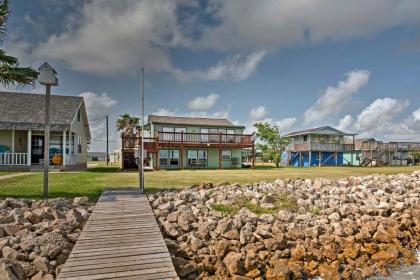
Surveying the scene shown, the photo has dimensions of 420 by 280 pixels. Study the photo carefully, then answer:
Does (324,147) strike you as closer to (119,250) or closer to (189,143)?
(189,143)

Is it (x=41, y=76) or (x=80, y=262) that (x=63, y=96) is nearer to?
(x=41, y=76)

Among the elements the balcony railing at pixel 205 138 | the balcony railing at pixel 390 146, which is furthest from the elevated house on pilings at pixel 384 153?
the balcony railing at pixel 205 138

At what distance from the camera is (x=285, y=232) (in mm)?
6992

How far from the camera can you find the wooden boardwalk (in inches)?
154

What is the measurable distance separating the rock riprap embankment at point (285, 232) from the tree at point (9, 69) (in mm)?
5912

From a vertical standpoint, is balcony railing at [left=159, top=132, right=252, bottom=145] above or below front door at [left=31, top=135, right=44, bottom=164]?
above

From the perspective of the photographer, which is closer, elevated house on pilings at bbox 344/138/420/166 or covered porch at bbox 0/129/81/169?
covered porch at bbox 0/129/81/169

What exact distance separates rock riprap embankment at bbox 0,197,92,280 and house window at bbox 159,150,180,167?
709 inches

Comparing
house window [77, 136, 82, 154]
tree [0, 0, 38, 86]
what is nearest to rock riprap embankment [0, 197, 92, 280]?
tree [0, 0, 38, 86]

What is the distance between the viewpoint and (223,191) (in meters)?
9.77

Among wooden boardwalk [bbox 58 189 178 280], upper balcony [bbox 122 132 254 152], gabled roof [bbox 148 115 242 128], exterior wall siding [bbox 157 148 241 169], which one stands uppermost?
gabled roof [bbox 148 115 242 128]

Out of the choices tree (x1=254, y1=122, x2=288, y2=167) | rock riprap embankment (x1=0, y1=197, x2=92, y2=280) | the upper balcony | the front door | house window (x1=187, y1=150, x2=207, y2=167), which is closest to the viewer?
rock riprap embankment (x1=0, y1=197, x2=92, y2=280)

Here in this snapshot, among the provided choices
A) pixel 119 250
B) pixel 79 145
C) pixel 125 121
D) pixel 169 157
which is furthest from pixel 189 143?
pixel 125 121

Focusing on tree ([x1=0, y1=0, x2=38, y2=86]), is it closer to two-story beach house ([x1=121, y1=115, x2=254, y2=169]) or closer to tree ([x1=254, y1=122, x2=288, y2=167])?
two-story beach house ([x1=121, y1=115, x2=254, y2=169])
